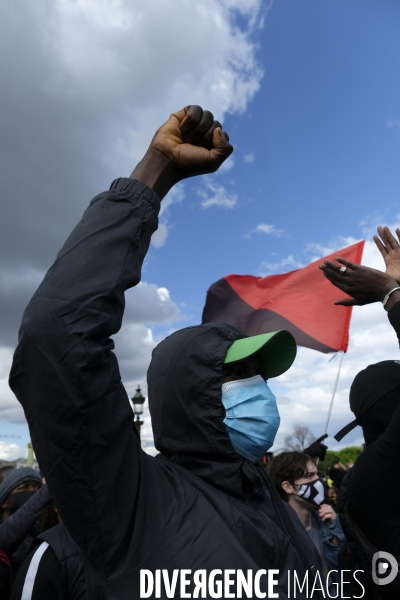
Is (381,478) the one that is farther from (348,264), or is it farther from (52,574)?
(52,574)

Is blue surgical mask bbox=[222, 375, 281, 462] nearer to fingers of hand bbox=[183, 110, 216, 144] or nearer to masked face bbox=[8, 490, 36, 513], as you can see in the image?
fingers of hand bbox=[183, 110, 216, 144]

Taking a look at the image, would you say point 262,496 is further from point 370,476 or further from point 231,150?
point 231,150

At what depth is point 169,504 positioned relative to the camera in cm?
142

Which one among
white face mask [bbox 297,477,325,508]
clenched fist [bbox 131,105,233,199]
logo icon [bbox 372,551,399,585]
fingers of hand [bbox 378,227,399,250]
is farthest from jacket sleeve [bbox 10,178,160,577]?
white face mask [bbox 297,477,325,508]

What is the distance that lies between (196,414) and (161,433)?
0.52 feet

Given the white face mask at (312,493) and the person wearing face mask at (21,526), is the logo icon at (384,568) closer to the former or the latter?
the person wearing face mask at (21,526)

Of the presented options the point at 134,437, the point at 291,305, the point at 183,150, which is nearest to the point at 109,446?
the point at 134,437

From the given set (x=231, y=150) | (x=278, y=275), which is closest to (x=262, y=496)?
(x=231, y=150)

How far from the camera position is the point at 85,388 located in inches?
48.7

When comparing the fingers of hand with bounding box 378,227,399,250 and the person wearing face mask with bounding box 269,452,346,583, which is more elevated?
the fingers of hand with bounding box 378,227,399,250

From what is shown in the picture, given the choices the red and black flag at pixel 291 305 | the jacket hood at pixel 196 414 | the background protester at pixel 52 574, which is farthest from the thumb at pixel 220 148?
the red and black flag at pixel 291 305

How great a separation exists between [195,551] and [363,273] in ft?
5.48

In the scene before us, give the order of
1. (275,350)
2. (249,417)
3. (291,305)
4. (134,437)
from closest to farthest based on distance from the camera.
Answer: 1. (134,437)
2. (249,417)
3. (275,350)
4. (291,305)

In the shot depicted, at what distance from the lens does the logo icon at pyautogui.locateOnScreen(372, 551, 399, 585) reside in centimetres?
227
